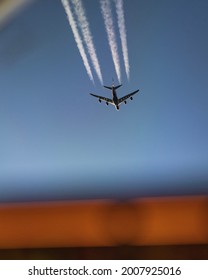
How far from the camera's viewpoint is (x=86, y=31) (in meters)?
1.86

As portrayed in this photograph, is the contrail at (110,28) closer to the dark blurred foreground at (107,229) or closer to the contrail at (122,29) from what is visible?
the contrail at (122,29)

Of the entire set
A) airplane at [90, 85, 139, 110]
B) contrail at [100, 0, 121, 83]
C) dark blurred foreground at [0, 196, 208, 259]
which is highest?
contrail at [100, 0, 121, 83]

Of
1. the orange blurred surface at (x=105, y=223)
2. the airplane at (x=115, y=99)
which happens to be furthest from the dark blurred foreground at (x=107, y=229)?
the airplane at (x=115, y=99)

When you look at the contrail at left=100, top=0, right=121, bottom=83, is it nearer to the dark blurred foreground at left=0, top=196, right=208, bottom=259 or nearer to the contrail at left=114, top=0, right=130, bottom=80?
the contrail at left=114, top=0, right=130, bottom=80

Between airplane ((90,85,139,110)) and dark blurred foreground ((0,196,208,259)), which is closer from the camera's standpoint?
dark blurred foreground ((0,196,208,259))

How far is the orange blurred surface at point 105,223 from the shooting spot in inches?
70.9

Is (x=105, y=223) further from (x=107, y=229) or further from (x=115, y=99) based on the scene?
(x=115, y=99)

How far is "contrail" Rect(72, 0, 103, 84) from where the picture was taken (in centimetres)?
184

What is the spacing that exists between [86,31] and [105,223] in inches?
42.8

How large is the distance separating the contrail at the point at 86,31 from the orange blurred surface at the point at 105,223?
772 millimetres

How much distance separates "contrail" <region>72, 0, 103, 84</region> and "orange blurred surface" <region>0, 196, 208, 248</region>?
30.4 inches

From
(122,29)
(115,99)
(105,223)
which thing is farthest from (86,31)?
(105,223)

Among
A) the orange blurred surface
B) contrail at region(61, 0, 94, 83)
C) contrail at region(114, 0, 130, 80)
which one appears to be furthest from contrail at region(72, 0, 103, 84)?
the orange blurred surface

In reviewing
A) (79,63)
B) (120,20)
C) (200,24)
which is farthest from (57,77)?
(200,24)
